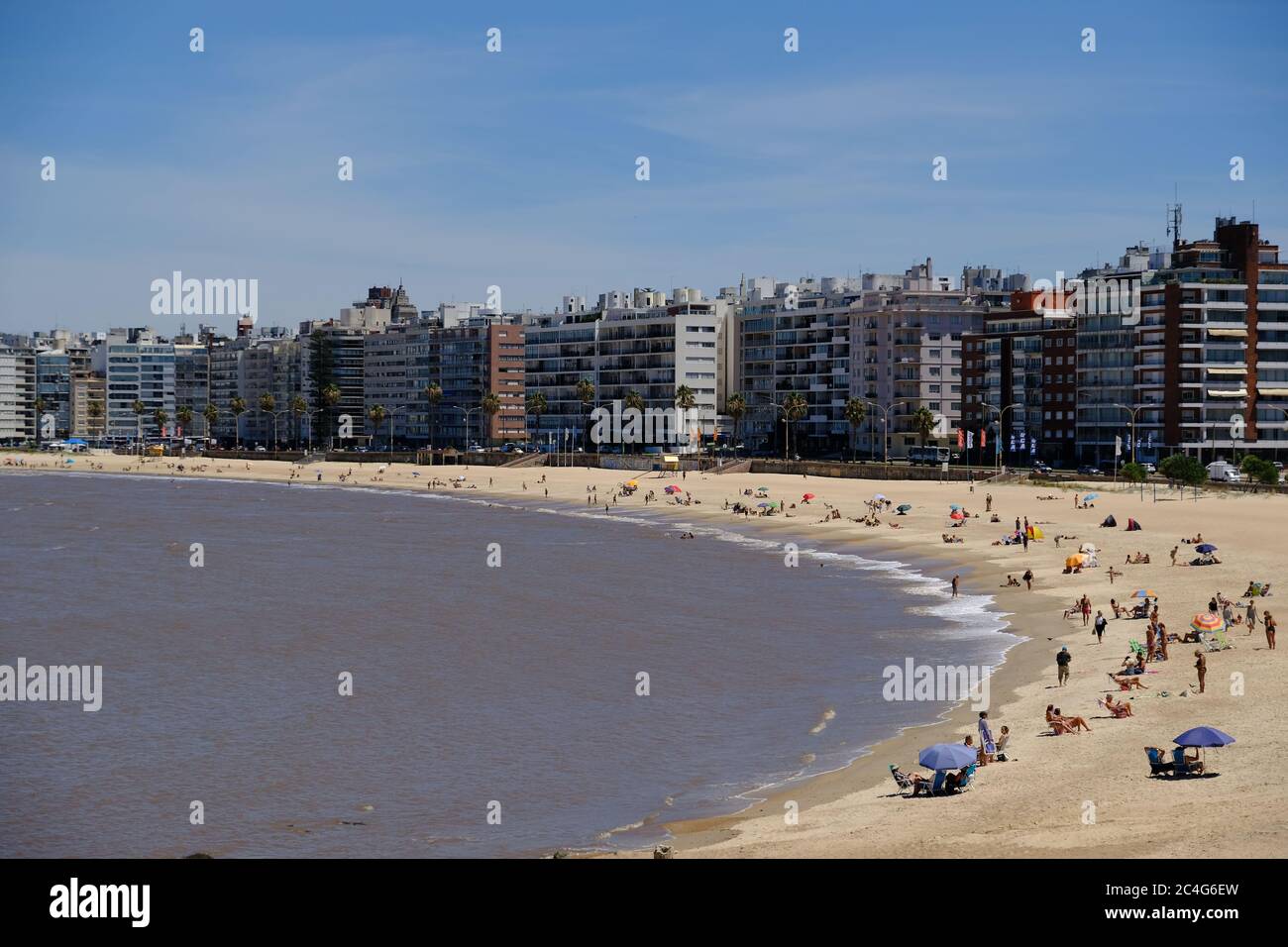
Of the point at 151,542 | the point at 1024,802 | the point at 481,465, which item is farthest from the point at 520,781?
the point at 481,465

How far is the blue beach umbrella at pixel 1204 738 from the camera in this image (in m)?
25.5

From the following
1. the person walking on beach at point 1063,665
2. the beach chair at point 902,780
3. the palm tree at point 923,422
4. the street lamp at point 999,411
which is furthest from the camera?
the palm tree at point 923,422

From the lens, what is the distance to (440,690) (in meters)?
40.8

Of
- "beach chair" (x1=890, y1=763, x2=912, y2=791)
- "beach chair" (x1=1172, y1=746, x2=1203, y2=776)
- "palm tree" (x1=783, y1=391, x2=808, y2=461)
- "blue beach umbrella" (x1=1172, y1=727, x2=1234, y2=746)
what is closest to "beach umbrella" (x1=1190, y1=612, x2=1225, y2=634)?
"beach chair" (x1=1172, y1=746, x2=1203, y2=776)

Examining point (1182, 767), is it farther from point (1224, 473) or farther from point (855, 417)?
point (855, 417)

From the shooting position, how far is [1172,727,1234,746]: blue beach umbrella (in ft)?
83.8

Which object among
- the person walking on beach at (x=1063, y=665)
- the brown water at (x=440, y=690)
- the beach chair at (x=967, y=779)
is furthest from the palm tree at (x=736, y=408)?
the beach chair at (x=967, y=779)

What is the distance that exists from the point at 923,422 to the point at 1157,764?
139256 millimetres

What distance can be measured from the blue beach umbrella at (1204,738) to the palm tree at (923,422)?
457 ft

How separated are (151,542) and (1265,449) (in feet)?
317

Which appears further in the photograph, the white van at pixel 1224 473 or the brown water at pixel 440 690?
the white van at pixel 1224 473

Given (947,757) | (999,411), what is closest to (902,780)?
(947,757)

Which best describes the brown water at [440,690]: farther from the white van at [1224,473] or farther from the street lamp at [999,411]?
the street lamp at [999,411]

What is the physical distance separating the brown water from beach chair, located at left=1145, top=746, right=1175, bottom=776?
691 cm
